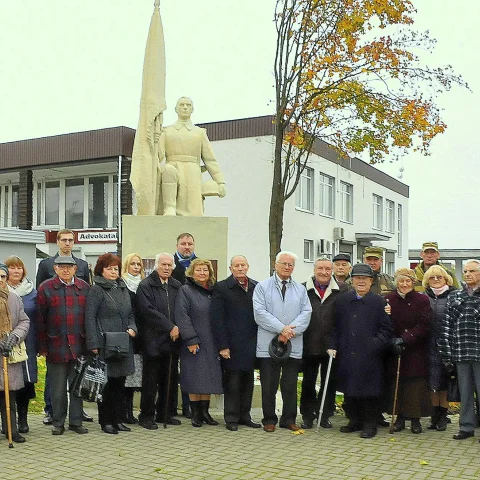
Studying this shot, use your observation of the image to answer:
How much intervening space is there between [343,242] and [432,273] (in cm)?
2514

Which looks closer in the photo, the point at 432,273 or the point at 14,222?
the point at 432,273

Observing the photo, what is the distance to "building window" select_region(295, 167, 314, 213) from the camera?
28.0 metres

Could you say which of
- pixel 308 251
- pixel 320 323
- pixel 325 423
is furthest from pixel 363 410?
pixel 308 251

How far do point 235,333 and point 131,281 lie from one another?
3.80ft

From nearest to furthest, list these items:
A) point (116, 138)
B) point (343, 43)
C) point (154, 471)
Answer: point (154, 471)
point (343, 43)
point (116, 138)

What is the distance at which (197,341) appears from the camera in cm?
712

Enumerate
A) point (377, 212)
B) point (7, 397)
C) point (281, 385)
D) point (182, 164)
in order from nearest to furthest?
point (7, 397)
point (281, 385)
point (182, 164)
point (377, 212)

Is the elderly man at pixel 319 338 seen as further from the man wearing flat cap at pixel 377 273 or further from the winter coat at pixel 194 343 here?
the winter coat at pixel 194 343

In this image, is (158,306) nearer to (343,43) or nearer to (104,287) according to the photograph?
(104,287)

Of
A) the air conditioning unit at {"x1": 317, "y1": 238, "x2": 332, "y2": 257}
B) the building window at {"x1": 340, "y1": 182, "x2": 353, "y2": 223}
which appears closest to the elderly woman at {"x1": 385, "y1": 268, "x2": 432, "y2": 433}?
the air conditioning unit at {"x1": 317, "y1": 238, "x2": 332, "y2": 257}

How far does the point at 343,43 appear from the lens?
1539 cm

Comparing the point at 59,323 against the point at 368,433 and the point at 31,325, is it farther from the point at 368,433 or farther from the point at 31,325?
the point at 368,433

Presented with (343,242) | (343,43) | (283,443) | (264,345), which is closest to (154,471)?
(283,443)

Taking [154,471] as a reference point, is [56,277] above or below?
above
